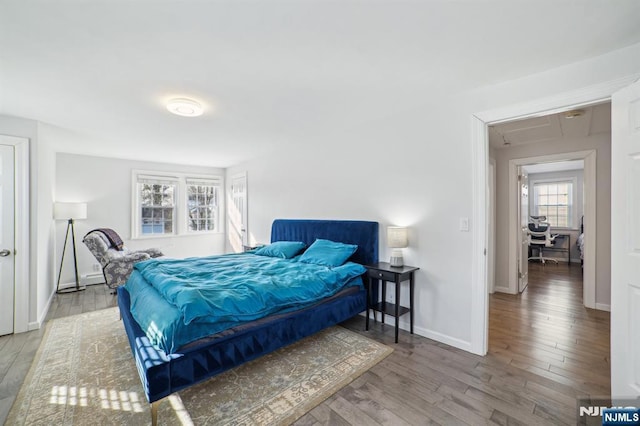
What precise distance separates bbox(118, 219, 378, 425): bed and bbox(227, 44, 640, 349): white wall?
40 cm

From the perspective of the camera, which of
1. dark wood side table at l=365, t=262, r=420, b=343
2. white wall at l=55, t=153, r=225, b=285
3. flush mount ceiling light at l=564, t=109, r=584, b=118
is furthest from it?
white wall at l=55, t=153, r=225, b=285

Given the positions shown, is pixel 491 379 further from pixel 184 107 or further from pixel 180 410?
pixel 184 107

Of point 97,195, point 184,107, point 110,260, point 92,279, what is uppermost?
point 184,107

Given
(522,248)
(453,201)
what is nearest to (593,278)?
(522,248)

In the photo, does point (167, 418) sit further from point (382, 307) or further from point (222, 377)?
point (382, 307)

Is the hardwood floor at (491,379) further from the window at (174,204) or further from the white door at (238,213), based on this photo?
the window at (174,204)

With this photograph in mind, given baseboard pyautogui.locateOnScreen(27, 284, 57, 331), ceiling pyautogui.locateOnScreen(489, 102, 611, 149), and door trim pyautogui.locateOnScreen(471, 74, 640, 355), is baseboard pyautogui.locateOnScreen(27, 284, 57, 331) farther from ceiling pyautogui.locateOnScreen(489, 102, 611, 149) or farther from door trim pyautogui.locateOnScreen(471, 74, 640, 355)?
ceiling pyautogui.locateOnScreen(489, 102, 611, 149)

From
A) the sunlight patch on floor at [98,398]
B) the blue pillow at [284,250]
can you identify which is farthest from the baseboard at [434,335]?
the sunlight patch on floor at [98,398]

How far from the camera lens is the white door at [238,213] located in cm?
607

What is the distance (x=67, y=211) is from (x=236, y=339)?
4289mm

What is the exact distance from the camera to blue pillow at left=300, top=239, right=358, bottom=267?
3.36 m

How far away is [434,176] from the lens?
2959mm

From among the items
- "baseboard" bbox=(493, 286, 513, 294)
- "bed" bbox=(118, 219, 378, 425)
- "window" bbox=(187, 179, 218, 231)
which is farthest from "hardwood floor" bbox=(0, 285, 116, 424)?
"baseboard" bbox=(493, 286, 513, 294)

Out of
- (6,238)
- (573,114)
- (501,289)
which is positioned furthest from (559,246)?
(6,238)
